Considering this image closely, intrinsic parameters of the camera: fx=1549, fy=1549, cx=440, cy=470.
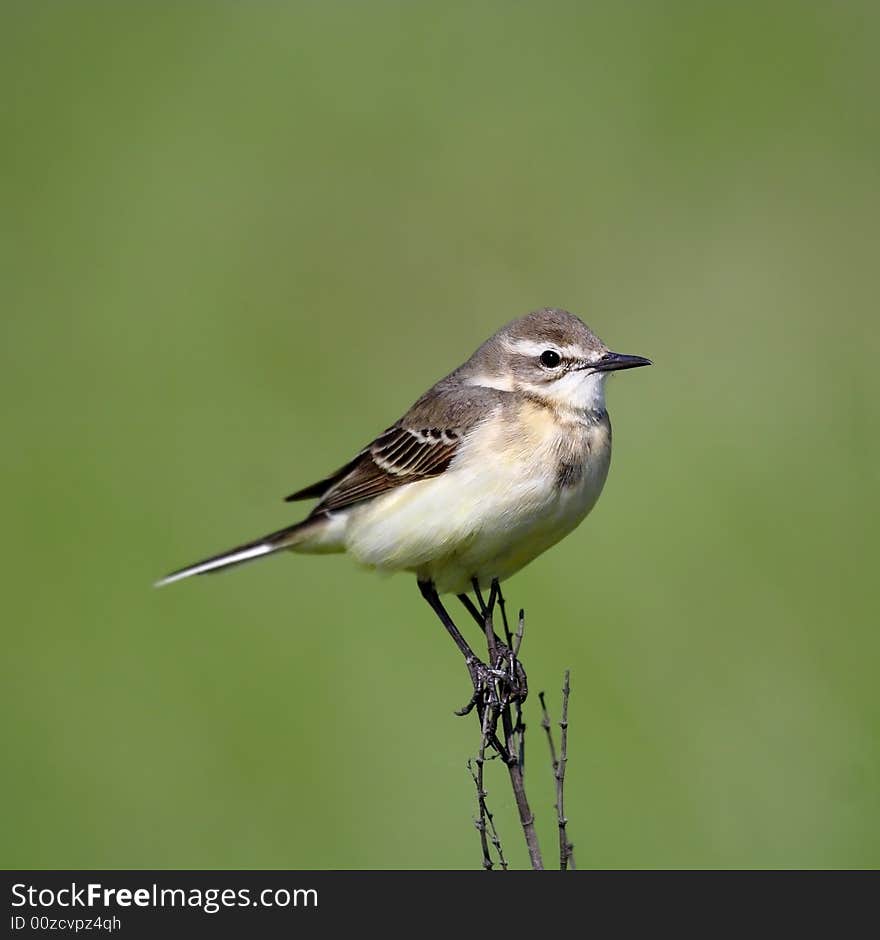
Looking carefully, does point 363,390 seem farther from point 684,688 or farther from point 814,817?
point 814,817

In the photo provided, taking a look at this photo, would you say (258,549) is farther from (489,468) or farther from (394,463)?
(489,468)

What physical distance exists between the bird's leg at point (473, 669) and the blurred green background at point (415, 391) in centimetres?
238

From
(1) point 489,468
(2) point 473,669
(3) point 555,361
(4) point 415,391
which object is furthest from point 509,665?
(4) point 415,391

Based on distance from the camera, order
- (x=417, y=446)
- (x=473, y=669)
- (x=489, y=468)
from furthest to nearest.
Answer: (x=417, y=446) → (x=489, y=468) → (x=473, y=669)

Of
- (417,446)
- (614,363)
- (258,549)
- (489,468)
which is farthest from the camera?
(258,549)

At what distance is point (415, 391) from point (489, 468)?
6789 millimetres

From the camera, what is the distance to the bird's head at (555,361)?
6.92 m

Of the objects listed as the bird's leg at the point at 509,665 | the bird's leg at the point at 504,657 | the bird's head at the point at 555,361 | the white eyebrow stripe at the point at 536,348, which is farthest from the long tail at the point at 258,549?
the bird's leg at the point at 509,665

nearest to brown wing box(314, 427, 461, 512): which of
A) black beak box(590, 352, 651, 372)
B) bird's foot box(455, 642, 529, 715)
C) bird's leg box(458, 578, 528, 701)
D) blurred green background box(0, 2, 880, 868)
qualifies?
black beak box(590, 352, 651, 372)

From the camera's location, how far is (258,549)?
7.84 metres

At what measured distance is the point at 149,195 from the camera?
16.3 meters

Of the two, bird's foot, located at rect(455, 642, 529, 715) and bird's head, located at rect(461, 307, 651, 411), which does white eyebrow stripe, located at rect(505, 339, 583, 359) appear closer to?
bird's head, located at rect(461, 307, 651, 411)

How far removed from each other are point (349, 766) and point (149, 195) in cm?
820

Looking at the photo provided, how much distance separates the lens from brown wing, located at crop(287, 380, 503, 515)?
23.2 feet
